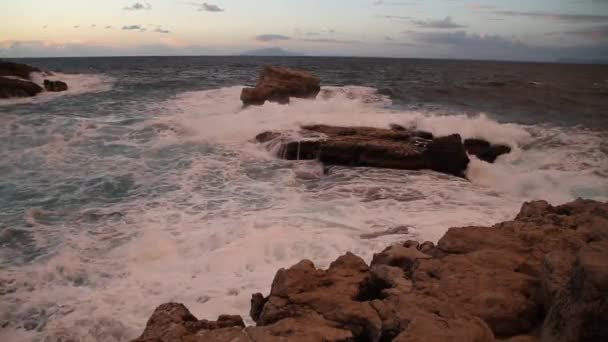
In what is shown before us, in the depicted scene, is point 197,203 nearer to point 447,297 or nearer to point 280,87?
point 447,297

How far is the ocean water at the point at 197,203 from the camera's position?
4449 millimetres

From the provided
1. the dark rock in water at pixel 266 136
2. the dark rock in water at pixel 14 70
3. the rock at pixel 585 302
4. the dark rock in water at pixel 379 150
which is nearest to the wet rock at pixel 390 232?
the rock at pixel 585 302

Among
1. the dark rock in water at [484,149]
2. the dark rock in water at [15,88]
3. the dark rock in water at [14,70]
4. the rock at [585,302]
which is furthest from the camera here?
the dark rock in water at [14,70]

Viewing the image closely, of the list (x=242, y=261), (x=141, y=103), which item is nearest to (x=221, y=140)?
(x=242, y=261)

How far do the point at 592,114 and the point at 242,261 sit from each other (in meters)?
18.7

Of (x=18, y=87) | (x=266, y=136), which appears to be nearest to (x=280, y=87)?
(x=266, y=136)

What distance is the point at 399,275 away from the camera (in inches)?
145

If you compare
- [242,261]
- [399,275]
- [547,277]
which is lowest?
[242,261]

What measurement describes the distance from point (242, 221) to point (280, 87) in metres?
11.8

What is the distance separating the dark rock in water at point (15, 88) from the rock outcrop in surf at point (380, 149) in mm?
17100

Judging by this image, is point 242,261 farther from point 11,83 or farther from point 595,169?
point 11,83

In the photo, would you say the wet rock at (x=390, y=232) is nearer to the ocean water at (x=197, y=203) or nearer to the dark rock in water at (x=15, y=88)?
the ocean water at (x=197, y=203)

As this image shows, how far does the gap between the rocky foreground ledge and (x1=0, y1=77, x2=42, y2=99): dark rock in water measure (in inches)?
893

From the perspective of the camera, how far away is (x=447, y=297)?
322 centimetres
